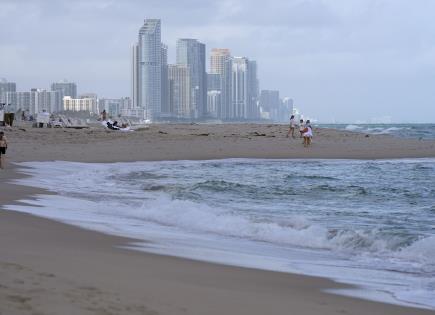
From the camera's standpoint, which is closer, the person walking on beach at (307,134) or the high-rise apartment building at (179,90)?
the person walking on beach at (307,134)

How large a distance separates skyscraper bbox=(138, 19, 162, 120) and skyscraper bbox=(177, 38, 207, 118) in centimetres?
943

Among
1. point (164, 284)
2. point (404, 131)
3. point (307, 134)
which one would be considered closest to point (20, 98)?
point (404, 131)

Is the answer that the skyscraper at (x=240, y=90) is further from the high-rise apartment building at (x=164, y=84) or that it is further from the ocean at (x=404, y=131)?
the ocean at (x=404, y=131)

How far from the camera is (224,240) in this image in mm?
8688

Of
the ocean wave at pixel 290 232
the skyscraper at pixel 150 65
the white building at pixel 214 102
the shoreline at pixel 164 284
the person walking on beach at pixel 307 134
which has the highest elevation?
the skyscraper at pixel 150 65

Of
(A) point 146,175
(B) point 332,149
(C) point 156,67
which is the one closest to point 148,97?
(C) point 156,67

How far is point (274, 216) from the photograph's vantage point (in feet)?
35.9

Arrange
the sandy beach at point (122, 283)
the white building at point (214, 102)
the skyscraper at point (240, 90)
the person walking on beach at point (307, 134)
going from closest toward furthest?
the sandy beach at point (122, 283)
the person walking on beach at point (307, 134)
the white building at point (214, 102)
the skyscraper at point (240, 90)

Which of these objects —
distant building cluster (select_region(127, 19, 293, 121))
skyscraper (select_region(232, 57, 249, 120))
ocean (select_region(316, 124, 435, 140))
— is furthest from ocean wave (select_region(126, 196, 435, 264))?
skyscraper (select_region(232, 57, 249, 120))

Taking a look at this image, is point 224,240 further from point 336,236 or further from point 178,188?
point 178,188

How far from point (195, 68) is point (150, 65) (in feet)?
55.9

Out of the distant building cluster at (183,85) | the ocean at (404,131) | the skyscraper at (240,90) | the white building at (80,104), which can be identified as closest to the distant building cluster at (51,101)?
the white building at (80,104)

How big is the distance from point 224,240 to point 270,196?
586 centimetres

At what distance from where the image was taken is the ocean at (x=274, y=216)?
7.00 meters
